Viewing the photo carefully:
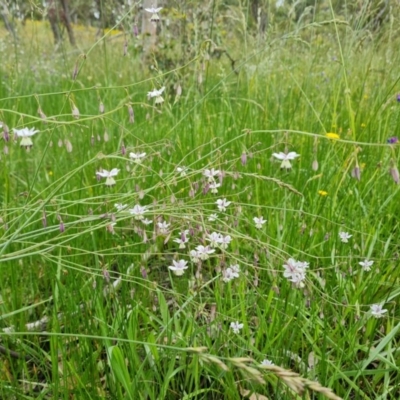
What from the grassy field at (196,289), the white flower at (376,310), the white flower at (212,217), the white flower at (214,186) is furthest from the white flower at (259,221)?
the white flower at (376,310)

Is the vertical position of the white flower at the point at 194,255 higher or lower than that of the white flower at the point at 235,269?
higher

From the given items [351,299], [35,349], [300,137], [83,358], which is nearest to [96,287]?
[83,358]

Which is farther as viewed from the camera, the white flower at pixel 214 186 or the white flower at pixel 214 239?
the white flower at pixel 214 186

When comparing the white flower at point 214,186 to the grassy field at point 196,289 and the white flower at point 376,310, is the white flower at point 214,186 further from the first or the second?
the white flower at point 376,310

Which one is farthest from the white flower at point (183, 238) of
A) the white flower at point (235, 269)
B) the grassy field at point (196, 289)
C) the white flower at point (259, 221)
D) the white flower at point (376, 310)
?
the white flower at point (376, 310)

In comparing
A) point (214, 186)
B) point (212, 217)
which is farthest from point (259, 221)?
point (212, 217)

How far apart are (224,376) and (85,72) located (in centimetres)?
468

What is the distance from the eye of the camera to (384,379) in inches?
45.5

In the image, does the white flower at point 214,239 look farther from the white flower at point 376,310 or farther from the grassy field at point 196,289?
the white flower at point 376,310

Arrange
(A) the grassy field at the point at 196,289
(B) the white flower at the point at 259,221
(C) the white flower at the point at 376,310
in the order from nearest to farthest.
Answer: (A) the grassy field at the point at 196,289
(C) the white flower at the point at 376,310
(B) the white flower at the point at 259,221

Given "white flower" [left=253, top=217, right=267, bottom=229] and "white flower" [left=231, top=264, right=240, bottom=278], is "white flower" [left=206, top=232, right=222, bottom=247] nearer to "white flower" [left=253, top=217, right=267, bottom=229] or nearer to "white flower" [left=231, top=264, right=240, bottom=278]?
"white flower" [left=231, top=264, right=240, bottom=278]

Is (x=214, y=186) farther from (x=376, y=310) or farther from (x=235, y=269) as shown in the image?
(x=376, y=310)

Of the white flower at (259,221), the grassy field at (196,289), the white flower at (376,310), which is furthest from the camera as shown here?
the white flower at (259,221)

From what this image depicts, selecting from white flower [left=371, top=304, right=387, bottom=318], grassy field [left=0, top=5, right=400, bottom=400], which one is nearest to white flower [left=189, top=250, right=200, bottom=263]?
grassy field [left=0, top=5, right=400, bottom=400]
